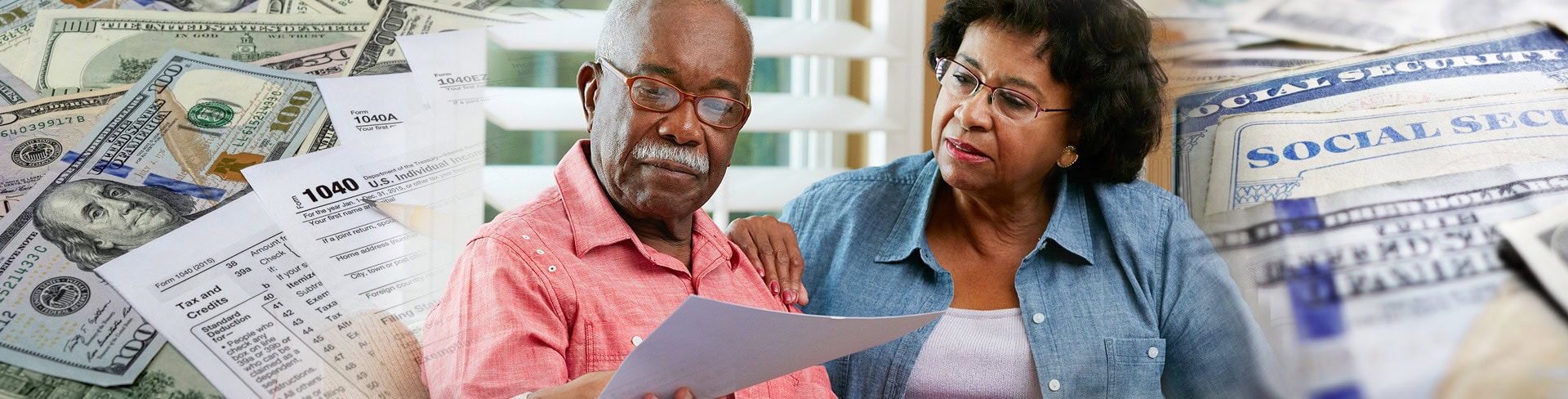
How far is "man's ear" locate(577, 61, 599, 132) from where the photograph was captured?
89cm

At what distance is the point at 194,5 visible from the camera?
0.82 meters

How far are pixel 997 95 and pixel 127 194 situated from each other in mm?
803

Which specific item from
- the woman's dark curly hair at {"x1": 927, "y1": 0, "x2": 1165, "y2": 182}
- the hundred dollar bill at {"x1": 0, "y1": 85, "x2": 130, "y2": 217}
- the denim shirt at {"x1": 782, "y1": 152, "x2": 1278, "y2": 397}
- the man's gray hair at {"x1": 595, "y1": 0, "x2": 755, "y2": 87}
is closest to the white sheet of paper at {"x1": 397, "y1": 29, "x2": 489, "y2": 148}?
the man's gray hair at {"x1": 595, "y1": 0, "x2": 755, "y2": 87}

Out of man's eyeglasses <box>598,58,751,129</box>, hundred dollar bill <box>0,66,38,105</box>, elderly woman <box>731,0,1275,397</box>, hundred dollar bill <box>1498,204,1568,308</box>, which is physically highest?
hundred dollar bill <box>0,66,38,105</box>

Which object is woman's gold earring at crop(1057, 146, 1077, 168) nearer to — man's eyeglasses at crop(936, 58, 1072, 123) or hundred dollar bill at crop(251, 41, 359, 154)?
man's eyeglasses at crop(936, 58, 1072, 123)

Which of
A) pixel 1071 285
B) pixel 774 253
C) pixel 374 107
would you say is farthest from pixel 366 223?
pixel 1071 285

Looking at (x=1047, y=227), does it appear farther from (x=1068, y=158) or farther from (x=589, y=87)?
(x=589, y=87)

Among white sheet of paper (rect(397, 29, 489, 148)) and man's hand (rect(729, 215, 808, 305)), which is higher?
white sheet of paper (rect(397, 29, 489, 148))

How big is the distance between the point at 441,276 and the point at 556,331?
0.11m

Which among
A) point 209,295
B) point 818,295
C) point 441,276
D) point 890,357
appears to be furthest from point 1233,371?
point 209,295

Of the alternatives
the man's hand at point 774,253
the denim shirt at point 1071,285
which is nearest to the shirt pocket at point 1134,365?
the denim shirt at point 1071,285

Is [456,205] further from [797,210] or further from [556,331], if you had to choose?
[797,210]

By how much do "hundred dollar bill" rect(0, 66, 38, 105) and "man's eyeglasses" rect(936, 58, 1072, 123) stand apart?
2.76 feet

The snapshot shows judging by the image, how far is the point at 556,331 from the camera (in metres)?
0.80
